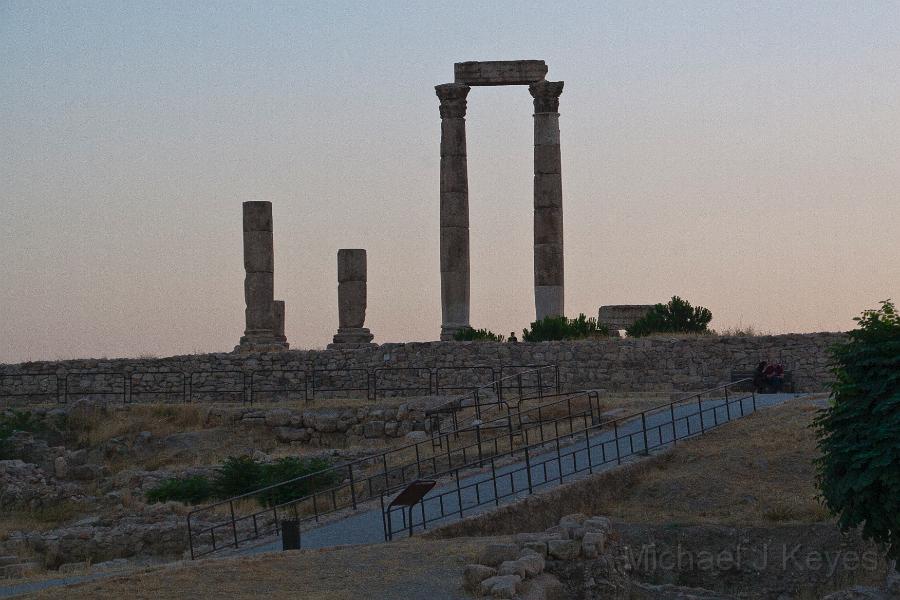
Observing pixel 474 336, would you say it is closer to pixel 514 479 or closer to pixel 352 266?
pixel 352 266

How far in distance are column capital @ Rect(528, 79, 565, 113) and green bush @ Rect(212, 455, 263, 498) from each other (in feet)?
56.5

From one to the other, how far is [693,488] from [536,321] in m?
17.7

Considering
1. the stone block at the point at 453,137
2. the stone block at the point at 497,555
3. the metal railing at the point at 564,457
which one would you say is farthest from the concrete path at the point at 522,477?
the stone block at the point at 453,137

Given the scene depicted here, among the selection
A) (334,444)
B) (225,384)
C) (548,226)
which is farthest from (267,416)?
(548,226)

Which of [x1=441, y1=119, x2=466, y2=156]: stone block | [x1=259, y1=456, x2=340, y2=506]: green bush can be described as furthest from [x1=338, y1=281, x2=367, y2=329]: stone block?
[x1=259, y1=456, x2=340, y2=506]: green bush

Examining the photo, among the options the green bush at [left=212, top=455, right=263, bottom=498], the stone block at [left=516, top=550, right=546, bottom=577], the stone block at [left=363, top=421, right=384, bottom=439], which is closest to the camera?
the stone block at [left=516, top=550, right=546, bottom=577]

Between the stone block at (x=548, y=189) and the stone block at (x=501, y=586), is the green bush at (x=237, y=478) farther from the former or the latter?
the stone block at (x=548, y=189)

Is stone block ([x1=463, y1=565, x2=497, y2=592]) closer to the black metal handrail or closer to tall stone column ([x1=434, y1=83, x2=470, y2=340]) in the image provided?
the black metal handrail

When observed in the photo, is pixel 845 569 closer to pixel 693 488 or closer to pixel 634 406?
pixel 693 488

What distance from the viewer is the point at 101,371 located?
4125 cm

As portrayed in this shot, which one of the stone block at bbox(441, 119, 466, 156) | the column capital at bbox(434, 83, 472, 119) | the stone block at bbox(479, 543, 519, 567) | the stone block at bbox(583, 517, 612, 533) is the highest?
the column capital at bbox(434, 83, 472, 119)

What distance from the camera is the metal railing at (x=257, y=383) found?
38.5 metres

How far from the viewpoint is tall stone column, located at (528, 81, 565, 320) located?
43875mm

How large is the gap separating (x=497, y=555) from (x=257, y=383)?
22376mm
